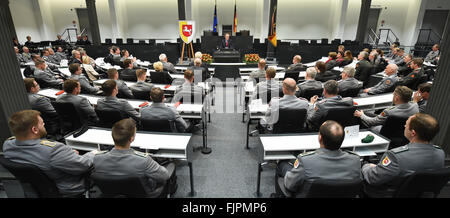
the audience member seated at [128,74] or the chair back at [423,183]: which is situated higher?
the audience member seated at [128,74]

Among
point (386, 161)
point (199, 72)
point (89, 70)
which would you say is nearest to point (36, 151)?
point (386, 161)

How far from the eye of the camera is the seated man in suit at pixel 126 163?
1708mm

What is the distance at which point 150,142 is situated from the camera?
247 cm

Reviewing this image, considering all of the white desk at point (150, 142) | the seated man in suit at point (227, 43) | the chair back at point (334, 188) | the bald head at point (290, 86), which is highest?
the seated man in suit at point (227, 43)

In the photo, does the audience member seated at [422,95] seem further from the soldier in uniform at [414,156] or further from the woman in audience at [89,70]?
the woman in audience at [89,70]

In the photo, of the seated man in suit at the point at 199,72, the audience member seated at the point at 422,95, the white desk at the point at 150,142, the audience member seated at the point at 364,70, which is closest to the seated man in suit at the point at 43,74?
the seated man in suit at the point at 199,72

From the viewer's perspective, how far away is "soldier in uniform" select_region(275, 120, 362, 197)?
1.66 metres

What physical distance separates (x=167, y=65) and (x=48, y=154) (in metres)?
4.82

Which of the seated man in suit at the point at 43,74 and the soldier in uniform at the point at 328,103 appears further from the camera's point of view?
the seated man in suit at the point at 43,74

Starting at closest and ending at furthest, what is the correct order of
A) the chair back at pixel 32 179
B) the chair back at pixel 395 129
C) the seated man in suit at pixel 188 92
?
1. the chair back at pixel 32 179
2. the chair back at pixel 395 129
3. the seated man in suit at pixel 188 92

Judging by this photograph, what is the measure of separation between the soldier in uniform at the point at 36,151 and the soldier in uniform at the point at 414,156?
247cm

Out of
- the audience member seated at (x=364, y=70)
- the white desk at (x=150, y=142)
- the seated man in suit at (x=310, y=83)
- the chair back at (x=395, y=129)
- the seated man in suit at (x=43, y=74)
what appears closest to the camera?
the white desk at (x=150, y=142)

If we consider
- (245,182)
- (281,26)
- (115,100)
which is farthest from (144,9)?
(245,182)

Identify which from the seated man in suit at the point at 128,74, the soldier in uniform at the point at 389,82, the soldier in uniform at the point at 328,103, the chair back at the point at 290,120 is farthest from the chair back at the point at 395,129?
the seated man in suit at the point at 128,74
